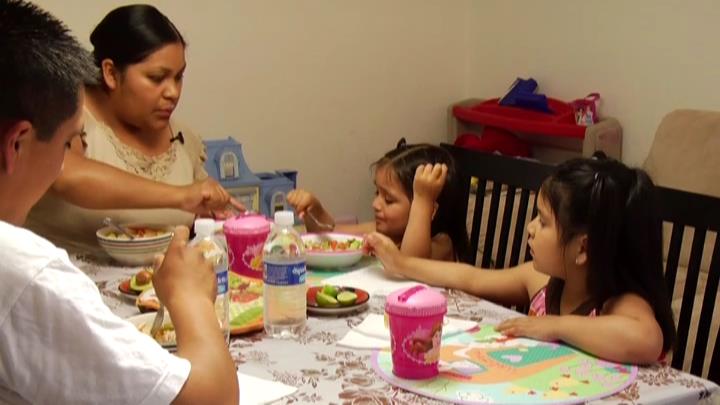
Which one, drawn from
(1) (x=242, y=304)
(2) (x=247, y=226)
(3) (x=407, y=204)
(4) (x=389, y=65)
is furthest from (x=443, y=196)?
(4) (x=389, y=65)

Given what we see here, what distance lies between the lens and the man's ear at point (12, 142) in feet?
2.84

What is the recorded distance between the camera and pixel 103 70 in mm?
2145

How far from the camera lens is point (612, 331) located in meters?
1.36

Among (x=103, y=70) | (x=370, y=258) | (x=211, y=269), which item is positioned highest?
(x=103, y=70)

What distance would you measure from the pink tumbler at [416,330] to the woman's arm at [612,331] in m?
0.25

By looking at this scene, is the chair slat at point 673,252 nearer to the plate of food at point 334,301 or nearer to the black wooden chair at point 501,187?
the black wooden chair at point 501,187

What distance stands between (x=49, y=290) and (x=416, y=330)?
1.91 feet

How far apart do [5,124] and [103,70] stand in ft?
4.39

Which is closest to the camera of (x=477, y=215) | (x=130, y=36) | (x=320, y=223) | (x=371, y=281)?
(x=371, y=281)

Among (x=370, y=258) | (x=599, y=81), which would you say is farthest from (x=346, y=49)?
(x=370, y=258)

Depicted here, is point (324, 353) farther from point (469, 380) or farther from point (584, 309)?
point (584, 309)

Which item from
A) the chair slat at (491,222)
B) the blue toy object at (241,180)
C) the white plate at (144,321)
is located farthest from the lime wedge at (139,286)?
the blue toy object at (241,180)

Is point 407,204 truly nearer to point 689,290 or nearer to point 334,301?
point 334,301

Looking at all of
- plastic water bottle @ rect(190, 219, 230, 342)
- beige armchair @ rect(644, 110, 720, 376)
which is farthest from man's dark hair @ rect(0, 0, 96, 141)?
beige armchair @ rect(644, 110, 720, 376)
